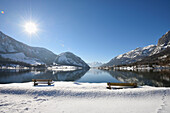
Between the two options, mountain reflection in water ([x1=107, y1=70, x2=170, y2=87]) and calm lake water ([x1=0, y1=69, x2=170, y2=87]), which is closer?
mountain reflection in water ([x1=107, y1=70, x2=170, y2=87])

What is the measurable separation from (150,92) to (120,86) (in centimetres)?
657

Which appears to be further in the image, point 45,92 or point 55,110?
point 45,92

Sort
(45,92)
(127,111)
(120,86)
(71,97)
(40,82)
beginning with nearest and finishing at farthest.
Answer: (127,111)
(71,97)
(45,92)
(120,86)
(40,82)

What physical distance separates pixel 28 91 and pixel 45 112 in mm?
7734

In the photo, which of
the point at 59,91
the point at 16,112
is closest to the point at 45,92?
the point at 59,91

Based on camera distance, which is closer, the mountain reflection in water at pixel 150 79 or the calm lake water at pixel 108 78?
the mountain reflection in water at pixel 150 79

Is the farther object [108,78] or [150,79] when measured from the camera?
[108,78]

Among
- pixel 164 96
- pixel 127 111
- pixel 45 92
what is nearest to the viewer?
pixel 127 111

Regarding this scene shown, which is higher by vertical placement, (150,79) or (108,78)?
(150,79)

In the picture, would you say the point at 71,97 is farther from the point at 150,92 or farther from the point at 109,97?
the point at 150,92

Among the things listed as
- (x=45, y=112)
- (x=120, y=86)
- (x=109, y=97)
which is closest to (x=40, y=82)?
(x=45, y=112)

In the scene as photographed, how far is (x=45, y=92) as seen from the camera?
1350cm

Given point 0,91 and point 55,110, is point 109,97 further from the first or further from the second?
point 0,91

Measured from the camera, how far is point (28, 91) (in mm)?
13922
